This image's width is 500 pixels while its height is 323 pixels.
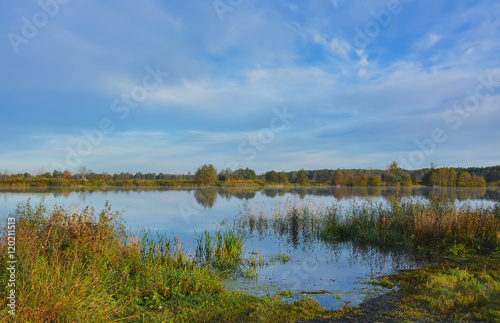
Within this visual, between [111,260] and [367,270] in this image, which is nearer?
[111,260]

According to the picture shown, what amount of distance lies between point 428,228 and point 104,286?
1214 centimetres

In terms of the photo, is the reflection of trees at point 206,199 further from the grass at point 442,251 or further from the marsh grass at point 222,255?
the marsh grass at point 222,255

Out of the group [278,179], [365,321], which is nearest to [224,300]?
[365,321]

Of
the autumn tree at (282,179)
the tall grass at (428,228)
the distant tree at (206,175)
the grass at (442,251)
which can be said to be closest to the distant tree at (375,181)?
the autumn tree at (282,179)

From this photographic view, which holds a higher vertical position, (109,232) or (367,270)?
(109,232)

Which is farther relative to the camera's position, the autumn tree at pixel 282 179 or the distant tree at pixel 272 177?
the distant tree at pixel 272 177

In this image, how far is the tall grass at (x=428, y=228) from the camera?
11.6 m

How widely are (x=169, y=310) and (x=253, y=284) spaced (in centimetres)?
292

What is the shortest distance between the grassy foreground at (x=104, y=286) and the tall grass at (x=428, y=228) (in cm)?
798

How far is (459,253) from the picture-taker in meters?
10.9

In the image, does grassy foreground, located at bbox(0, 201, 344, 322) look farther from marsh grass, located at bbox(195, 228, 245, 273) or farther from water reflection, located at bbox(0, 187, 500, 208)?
water reflection, located at bbox(0, 187, 500, 208)

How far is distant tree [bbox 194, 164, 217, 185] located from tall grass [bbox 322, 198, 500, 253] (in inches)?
2750

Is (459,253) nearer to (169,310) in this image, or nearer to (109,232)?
(169,310)

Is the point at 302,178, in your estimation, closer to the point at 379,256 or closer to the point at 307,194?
the point at 307,194
